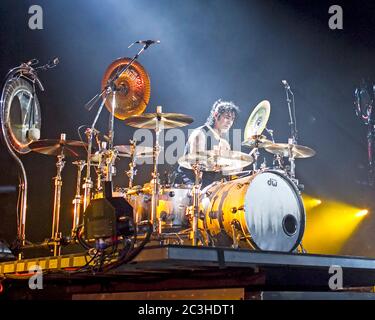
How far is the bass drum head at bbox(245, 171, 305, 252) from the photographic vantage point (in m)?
4.86

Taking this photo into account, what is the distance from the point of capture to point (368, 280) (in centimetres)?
398

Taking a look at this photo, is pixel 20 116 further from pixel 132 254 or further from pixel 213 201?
pixel 132 254

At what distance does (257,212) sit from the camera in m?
4.91

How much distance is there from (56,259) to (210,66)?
4.77m

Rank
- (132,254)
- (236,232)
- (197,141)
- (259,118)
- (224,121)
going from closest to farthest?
1. (132,254)
2. (236,232)
3. (197,141)
4. (259,118)
5. (224,121)

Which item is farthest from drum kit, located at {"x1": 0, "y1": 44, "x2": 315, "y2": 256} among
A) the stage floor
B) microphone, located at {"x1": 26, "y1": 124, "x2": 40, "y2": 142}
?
the stage floor

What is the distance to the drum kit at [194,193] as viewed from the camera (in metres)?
4.91

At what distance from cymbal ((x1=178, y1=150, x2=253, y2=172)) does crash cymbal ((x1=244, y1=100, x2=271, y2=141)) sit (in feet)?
1.93

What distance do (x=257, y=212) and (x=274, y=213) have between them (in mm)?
246

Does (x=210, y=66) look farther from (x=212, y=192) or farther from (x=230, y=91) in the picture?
(x=212, y=192)

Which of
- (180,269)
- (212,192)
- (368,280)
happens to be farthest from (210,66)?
(180,269)

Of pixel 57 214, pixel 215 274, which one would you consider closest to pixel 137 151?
pixel 57 214
